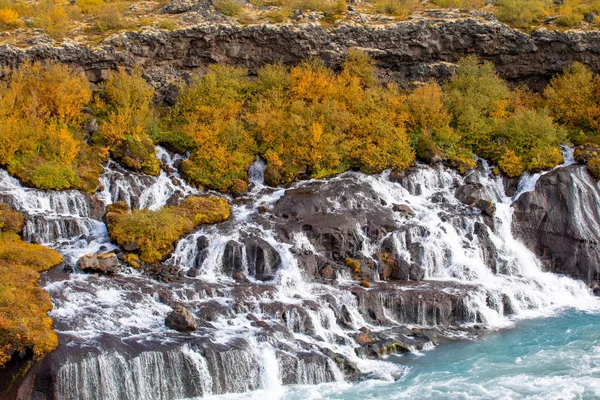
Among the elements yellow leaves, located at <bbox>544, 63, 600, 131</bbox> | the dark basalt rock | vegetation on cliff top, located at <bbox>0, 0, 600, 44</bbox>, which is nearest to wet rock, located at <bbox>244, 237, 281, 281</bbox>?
the dark basalt rock

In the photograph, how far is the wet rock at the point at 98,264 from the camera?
29.0 meters

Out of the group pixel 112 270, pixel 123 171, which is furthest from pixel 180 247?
pixel 123 171

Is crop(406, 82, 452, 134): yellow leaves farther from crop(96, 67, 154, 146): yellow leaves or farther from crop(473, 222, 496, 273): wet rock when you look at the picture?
crop(96, 67, 154, 146): yellow leaves

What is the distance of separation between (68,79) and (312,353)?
26.4 metres

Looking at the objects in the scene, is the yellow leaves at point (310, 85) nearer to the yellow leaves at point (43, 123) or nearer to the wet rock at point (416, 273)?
the yellow leaves at point (43, 123)

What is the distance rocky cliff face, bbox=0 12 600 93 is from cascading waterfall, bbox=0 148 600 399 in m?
11.7

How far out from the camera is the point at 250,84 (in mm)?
48031

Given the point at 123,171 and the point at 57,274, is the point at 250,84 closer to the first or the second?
the point at 123,171

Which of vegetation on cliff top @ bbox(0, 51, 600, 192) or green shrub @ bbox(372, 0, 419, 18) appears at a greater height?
green shrub @ bbox(372, 0, 419, 18)

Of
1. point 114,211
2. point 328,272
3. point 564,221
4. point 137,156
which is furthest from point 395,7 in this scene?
point 114,211

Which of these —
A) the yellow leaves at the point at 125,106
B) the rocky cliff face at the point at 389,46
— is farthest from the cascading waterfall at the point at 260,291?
the rocky cliff face at the point at 389,46

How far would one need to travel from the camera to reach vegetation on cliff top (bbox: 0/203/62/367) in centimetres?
2223

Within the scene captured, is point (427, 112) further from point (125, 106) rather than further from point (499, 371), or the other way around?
point (499, 371)

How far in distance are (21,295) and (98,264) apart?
15.2ft
